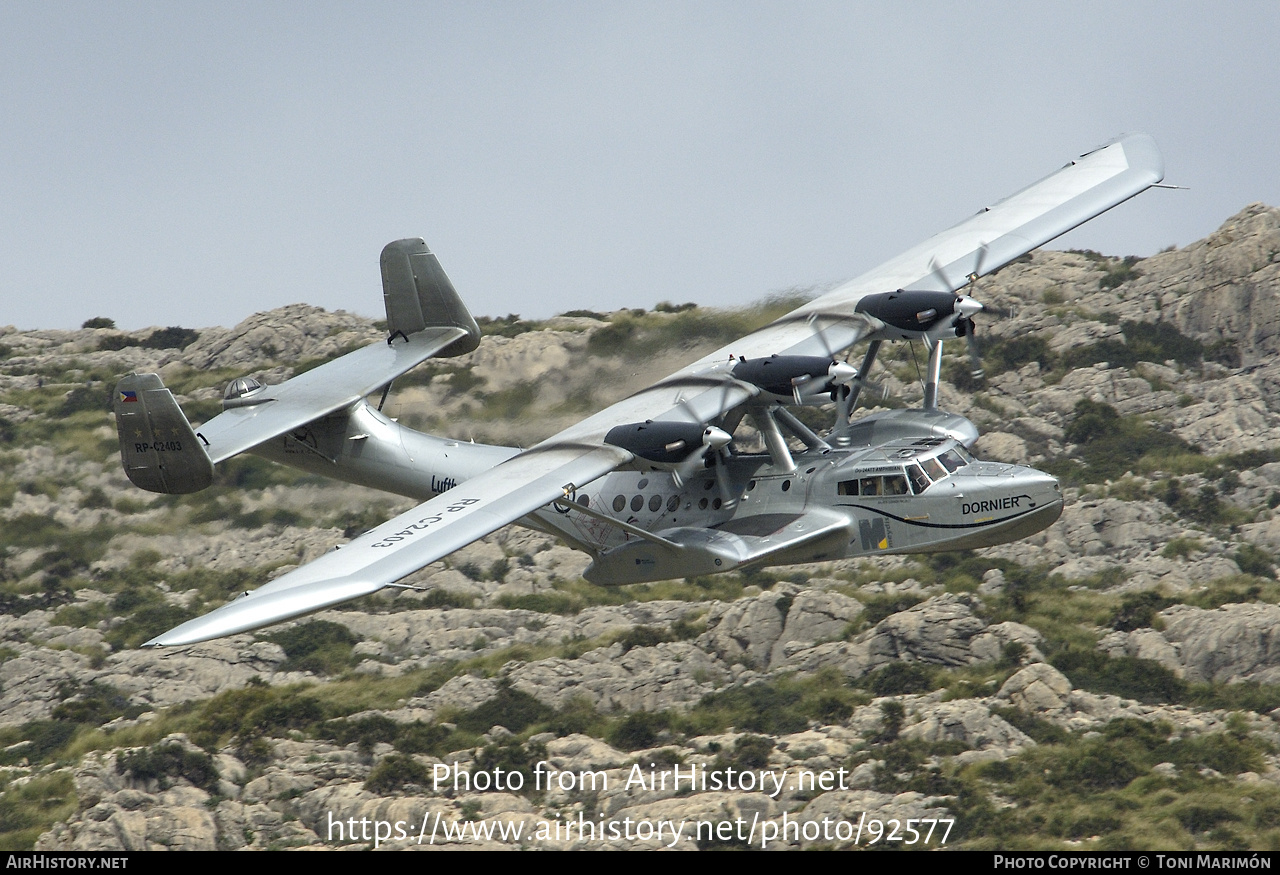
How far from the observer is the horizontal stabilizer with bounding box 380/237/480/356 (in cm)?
3653

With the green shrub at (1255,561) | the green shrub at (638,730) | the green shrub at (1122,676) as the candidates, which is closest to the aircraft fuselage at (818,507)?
the green shrub at (638,730)

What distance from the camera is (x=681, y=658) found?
154 ft

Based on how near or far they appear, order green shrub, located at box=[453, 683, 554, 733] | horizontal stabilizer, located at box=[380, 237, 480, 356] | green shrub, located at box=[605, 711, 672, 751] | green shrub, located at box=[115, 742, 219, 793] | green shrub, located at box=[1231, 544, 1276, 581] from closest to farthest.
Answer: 1. horizontal stabilizer, located at box=[380, 237, 480, 356]
2. green shrub, located at box=[115, 742, 219, 793]
3. green shrub, located at box=[605, 711, 672, 751]
4. green shrub, located at box=[453, 683, 554, 733]
5. green shrub, located at box=[1231, 544, 1276, 581]

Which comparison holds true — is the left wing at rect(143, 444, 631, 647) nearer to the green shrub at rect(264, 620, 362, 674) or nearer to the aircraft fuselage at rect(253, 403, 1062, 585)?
the aircraft fuselage at rect(253, 403, 1062, 585)

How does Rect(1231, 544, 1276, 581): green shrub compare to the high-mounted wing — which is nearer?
the high-mounted wing

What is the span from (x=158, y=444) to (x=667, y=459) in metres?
11.8

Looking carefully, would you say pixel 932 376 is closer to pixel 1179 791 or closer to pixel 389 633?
pixel 1179 791

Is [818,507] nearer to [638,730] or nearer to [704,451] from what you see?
[704,451]

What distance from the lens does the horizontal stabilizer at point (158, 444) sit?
100 feet

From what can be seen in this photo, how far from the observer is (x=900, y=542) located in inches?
1166

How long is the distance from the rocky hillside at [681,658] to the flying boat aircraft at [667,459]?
459 centimetres

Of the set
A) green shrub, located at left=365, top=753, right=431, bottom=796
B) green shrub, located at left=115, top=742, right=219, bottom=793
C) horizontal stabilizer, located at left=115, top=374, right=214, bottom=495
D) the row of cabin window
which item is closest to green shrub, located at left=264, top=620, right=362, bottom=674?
green shrub, located at left=115, top=742, right=219, bottom=793

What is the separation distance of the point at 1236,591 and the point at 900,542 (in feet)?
79.9

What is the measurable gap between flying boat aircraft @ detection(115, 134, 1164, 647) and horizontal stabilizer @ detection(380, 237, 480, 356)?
0.05 meters
